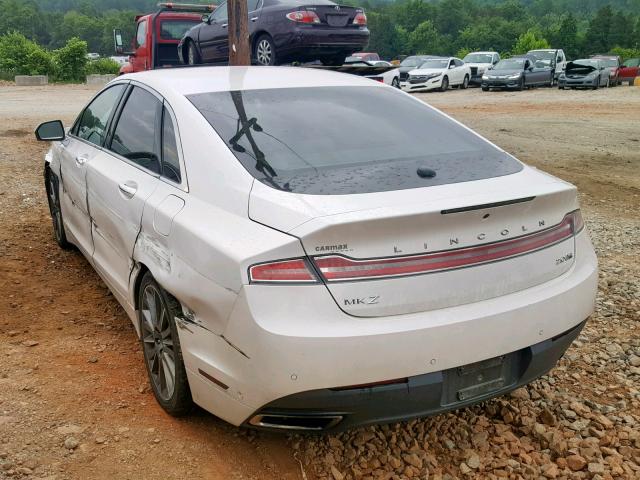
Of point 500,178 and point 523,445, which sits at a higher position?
point 500,178

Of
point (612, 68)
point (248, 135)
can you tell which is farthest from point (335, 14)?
point (612, 68)

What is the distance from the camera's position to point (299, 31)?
953 centimetres

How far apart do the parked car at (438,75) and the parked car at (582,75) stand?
4.18m

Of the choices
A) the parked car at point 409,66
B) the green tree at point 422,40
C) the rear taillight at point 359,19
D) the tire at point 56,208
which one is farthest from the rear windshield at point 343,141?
the green tree at point 422,40

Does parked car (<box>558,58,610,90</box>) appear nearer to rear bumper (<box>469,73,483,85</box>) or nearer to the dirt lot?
rear bumper (<box>469,73,483,85</box>)

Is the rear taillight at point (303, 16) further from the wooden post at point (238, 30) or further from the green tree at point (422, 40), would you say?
the green tree at point (422, 40)

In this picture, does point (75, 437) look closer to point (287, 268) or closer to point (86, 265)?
point (287, 268)

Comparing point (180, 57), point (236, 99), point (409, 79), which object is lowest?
point (409, 79)

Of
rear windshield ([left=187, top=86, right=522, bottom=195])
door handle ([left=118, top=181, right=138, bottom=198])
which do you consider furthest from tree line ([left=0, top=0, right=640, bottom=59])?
door handle ([left=118, top=181, right=138, bottom=198])

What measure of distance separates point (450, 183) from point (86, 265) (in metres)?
3.54

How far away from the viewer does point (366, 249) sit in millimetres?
2363

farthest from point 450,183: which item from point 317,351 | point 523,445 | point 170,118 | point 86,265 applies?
point 86,265

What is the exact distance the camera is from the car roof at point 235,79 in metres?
3.47

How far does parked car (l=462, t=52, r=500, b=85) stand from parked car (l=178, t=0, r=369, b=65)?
777 inches
